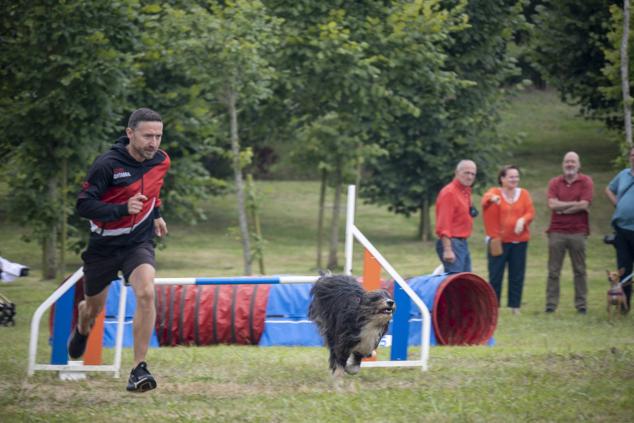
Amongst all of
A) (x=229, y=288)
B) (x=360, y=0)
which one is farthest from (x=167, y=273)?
(x=229, y=288)

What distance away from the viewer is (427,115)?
23078mm

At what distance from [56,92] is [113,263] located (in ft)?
29.4

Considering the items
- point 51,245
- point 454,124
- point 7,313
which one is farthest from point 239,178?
point 454,124

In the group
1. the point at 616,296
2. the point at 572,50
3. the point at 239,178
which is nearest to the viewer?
the point at 616,296

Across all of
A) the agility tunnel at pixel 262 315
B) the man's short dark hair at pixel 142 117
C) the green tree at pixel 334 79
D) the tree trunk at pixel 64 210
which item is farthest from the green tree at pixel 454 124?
the man's short dark hair at pixel 142 117

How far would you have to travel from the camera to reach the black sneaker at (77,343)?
7.14 metres

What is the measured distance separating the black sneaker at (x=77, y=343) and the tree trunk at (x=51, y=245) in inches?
363

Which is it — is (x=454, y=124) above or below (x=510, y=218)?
above

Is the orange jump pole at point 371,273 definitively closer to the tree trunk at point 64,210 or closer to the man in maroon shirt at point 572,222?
the man in maroon shirt at point 572,222

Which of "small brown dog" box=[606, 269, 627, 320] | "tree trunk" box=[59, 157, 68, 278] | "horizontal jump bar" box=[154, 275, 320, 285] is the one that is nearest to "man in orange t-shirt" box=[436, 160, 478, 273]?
"small brown dog" box=[606, 269, 627, 320]

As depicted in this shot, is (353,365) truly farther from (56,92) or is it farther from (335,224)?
(335,224)

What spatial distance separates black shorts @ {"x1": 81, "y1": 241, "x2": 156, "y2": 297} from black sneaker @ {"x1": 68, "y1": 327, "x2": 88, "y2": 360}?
62 cm

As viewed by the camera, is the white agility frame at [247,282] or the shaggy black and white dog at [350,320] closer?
the shaggy black and white dog at [350,320]

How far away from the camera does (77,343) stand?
23.5 feet
